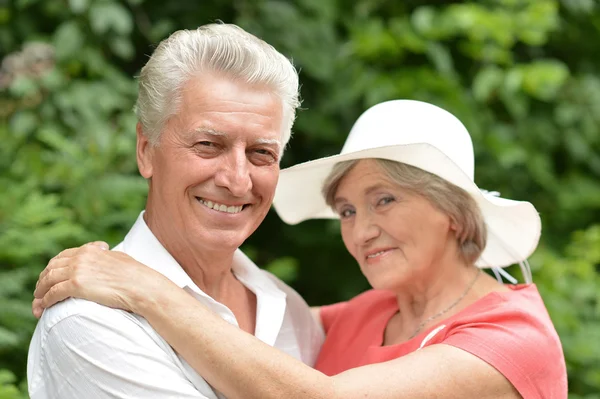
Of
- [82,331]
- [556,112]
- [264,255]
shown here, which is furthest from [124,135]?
[556,112]

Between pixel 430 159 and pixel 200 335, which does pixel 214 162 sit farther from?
pixel 430 159

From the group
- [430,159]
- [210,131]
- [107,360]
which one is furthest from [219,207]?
[430,159]

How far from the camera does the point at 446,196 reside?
8.64 feet

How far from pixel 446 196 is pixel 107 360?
1160 millimetres

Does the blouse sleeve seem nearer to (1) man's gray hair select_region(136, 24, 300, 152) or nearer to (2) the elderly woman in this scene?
(2) the elderly woman

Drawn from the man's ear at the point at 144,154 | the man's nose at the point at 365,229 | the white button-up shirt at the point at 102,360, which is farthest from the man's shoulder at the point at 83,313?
the man's nose at the point at 365,229

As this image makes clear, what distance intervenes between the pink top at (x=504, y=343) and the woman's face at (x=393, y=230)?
0.19 meters

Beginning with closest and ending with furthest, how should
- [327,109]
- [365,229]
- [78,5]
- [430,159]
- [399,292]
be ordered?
[430,159] → [365,229] → [399,292] → [78,5] → [327,109]

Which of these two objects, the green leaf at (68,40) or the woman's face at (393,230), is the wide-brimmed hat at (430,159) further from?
the green leaf at (68,40)

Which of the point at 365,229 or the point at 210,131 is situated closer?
the point at 210,131

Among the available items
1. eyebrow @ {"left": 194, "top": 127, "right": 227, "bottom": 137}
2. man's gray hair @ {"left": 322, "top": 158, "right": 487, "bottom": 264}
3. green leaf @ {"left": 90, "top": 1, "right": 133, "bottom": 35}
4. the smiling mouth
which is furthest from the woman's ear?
green leaf @ {"left": 90, "top": 1, "right": 133, "bottom": 35}

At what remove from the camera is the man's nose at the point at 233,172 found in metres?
2.25

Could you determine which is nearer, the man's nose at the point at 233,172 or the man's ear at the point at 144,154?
the man's nose at the point at 233,172

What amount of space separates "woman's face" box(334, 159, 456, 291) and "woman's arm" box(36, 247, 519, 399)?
480 mm
